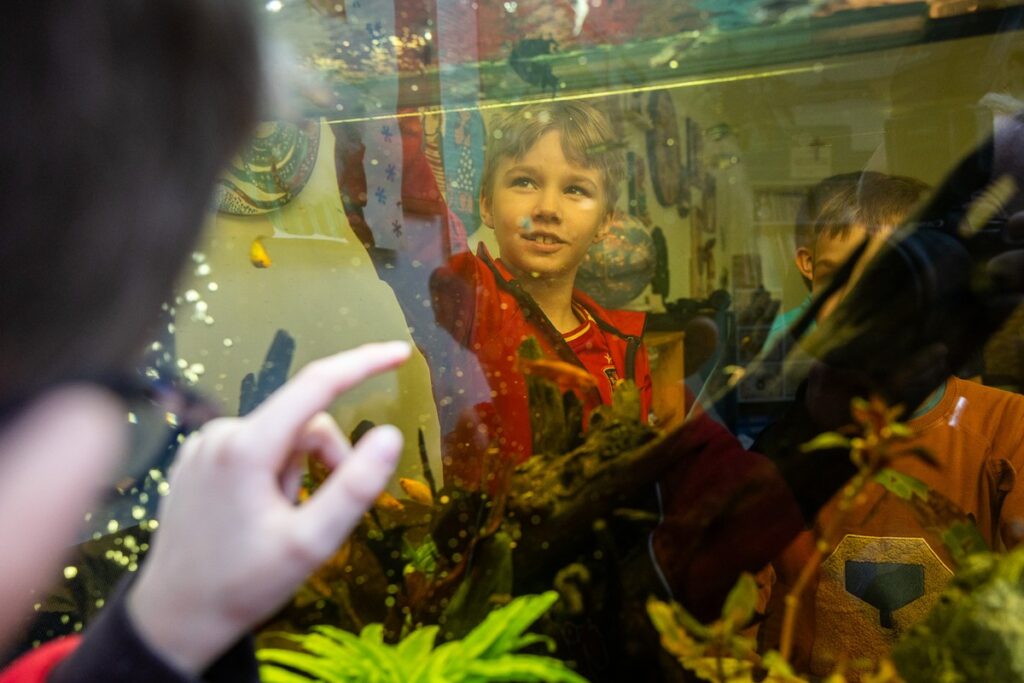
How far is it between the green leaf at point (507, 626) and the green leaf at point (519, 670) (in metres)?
0.01

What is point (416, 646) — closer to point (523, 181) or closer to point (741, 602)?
point (741, 602)

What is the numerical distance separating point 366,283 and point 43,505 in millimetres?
690

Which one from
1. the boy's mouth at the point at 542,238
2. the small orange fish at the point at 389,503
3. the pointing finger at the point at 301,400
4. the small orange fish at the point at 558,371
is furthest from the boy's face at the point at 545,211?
the pointing finger at the point at 301,400

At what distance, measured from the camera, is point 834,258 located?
3.06 ft

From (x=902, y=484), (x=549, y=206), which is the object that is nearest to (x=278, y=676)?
(x=549, y=206)

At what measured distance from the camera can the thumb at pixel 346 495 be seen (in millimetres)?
513

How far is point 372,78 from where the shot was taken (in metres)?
1.18

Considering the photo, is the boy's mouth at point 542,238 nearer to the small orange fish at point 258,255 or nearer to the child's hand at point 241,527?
the small orange fish at point 258,255

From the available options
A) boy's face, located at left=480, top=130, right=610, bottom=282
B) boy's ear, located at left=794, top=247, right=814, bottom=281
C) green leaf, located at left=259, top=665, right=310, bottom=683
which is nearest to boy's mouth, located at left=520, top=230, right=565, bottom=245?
boy's face, located at left=480, top=130, right=610, bottom=282

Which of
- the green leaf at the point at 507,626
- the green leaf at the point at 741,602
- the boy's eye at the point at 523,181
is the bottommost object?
the green leaf at the point at 507,626

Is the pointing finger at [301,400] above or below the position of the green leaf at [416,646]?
above

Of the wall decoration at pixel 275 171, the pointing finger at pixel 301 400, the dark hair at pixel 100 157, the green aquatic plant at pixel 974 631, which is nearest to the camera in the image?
the dark hair at pixel 100 157

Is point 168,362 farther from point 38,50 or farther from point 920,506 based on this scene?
point 920,506

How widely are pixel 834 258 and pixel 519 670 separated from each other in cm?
65
